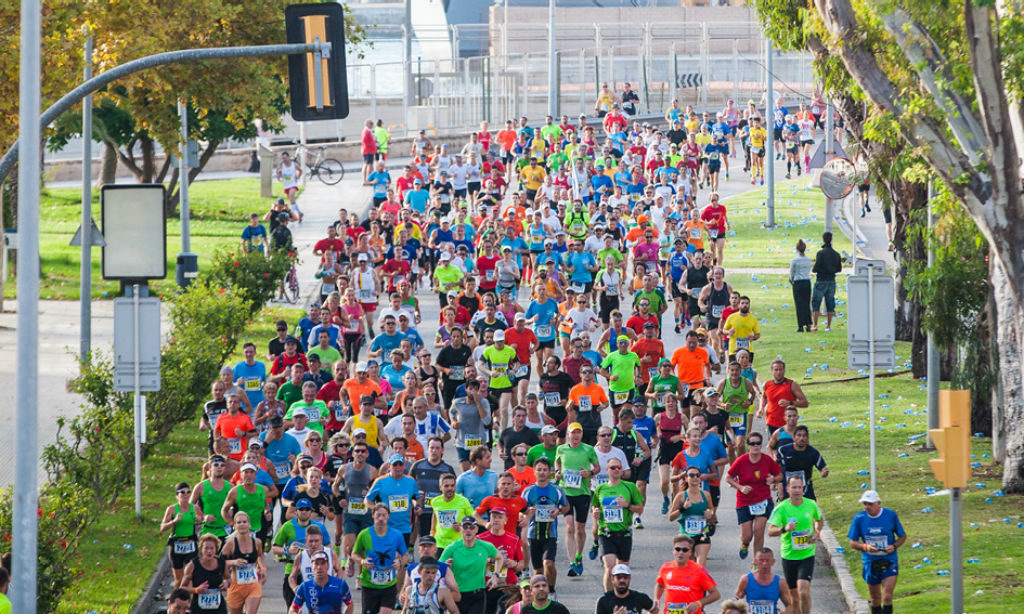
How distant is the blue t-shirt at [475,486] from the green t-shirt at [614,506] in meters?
1.04

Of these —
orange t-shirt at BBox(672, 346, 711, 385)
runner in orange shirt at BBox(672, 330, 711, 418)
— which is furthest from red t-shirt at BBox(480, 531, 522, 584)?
orange t-shirt at BBox(672, 346, 711, 385)

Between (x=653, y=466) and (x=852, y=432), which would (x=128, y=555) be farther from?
(x=852, y=432)

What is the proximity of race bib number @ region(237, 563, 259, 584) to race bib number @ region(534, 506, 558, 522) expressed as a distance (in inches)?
106

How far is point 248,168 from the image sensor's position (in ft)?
183

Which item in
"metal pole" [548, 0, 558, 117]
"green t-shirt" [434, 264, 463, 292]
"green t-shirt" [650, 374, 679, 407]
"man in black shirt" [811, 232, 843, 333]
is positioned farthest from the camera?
"metal pole" [548, 0, 558, 117]

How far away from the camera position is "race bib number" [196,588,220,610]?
13523mm

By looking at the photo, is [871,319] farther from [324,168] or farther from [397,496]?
[324,168]

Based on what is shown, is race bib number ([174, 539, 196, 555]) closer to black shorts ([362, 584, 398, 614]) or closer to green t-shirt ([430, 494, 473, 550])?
black shorts ([362, 584, 398, 614])

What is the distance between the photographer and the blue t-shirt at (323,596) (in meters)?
13.1

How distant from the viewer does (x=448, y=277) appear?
26000 millimetres

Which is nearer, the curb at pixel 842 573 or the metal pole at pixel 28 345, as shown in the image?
the metal pole at pixel 28 345

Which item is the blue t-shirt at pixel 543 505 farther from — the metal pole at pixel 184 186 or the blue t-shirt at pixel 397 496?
the metal pole at pixel 184 186

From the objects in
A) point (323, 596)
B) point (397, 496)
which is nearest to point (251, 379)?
point (397, 496)

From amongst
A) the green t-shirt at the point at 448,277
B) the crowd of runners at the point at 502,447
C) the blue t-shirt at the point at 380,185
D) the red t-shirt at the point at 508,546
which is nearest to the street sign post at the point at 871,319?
the crowd of runners at the point at 502,447
